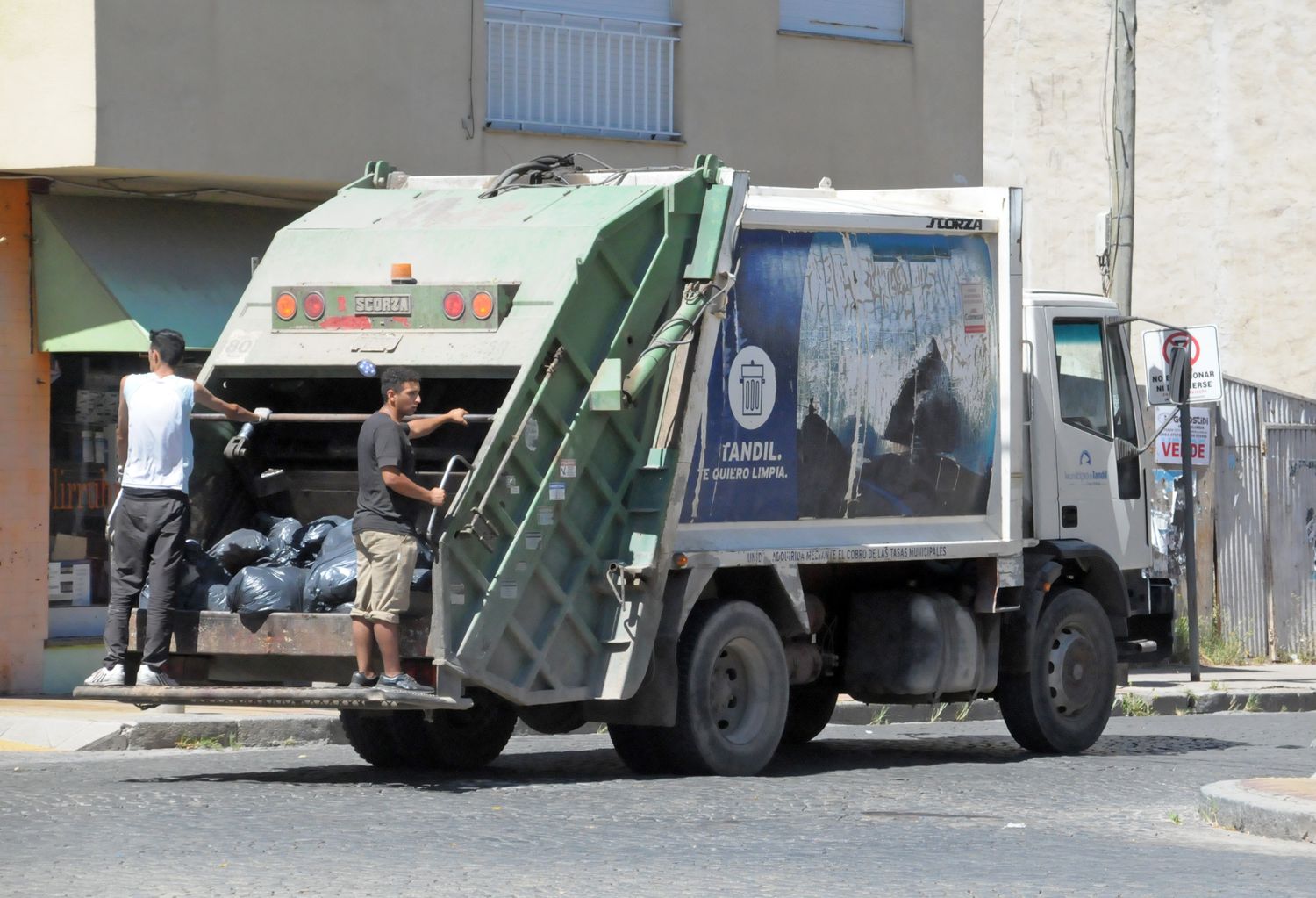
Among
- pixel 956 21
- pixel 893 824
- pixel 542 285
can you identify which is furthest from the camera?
pixel 956 21

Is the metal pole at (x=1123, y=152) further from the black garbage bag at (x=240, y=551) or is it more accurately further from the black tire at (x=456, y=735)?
the black garbage bag at (x=240, y=551)

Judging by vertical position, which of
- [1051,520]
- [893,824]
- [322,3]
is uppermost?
[322,3]

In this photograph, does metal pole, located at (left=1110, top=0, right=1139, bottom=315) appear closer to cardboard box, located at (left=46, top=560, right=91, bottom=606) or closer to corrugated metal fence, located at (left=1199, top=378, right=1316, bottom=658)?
corrugated metal fence, located at (left=1199, top=378, right=1316, bottom=658)

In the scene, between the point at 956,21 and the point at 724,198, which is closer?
the point at 724,198

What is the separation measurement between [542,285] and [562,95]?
7.30 metres

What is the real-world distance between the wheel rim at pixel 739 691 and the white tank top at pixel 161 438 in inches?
106

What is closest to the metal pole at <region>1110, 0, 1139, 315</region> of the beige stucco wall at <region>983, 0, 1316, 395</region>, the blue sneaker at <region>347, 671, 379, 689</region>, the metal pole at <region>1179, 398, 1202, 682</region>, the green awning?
the metal pole at <region>1179, 398, 1202, 682</region>

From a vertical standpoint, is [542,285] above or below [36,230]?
below

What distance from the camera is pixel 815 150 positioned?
18016mm

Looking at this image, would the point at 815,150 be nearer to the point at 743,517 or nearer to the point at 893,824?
the point at 743,517

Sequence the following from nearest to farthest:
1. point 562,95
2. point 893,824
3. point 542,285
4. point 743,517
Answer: point 893,824
point 542,285
point 743,517
point 562,95

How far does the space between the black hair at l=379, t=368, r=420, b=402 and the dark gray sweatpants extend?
1.16m

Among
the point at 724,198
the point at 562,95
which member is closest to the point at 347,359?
the point at 724,198

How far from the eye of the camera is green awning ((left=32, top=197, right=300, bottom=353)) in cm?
1474
